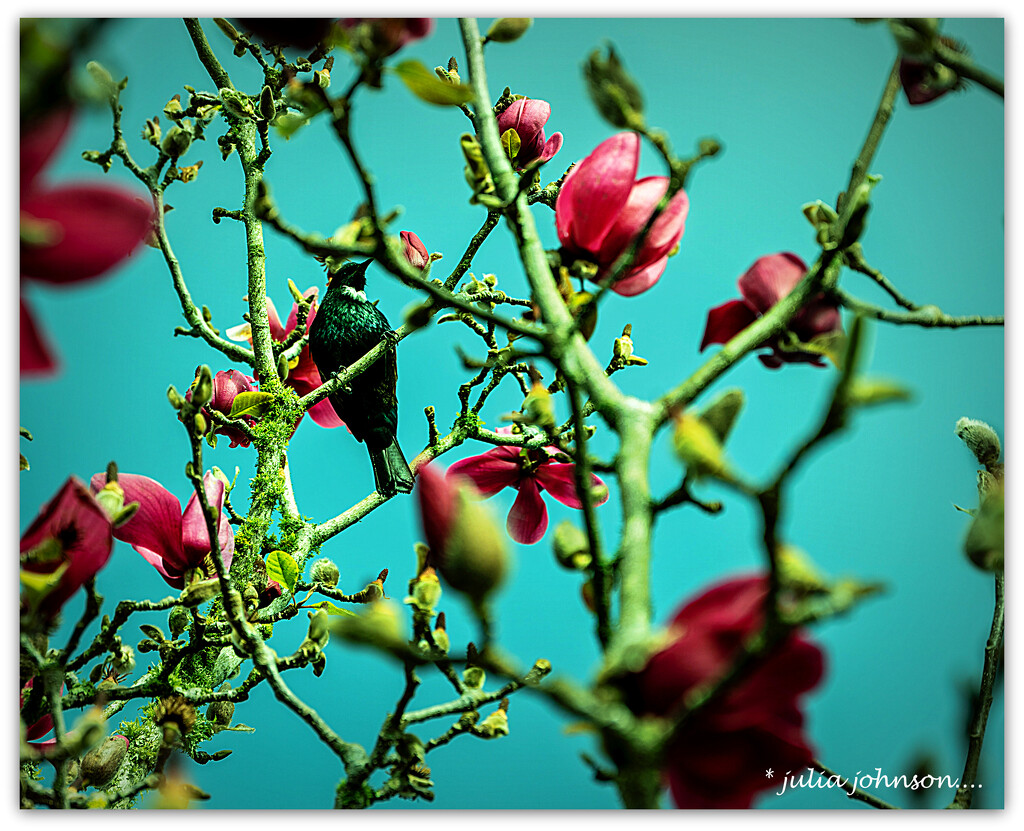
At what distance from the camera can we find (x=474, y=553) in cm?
24

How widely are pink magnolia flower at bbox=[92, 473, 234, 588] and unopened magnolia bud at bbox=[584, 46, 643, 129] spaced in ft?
1.18

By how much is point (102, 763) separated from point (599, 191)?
0.52 meters

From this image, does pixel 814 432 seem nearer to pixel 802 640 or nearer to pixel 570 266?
pixel 802 640

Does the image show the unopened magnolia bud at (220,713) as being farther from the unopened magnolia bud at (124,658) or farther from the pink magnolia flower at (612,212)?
the pink magnolia flower at (612,212)

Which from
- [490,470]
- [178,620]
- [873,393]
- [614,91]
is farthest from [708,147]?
[178,620]

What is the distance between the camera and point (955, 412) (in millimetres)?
709

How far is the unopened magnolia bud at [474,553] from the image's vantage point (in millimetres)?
238

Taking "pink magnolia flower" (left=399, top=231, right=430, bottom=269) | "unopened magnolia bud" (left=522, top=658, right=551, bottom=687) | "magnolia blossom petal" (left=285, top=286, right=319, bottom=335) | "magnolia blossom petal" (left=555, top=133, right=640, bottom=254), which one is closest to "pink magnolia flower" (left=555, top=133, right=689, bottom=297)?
"magnolia blossom petal" (left=555, top=133, right=640, bottom=254)

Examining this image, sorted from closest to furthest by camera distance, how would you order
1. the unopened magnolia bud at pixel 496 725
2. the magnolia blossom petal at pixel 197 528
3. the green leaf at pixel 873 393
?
Result: the green leaf at pixel 873 393, the unopened magnolia bud at pixel 496 725, the magnolia blossom petal at pixel 197 528

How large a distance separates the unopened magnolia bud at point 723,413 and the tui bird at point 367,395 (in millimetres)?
487

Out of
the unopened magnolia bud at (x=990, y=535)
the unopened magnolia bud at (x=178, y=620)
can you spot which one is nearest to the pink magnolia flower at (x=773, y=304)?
the unopened magnolia bud at (x=990, y=535)

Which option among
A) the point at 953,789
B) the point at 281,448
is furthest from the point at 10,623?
the point at 953,789

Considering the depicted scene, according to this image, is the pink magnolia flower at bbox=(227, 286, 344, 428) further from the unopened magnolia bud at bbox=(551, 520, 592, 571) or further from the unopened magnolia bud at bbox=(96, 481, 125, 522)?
the unopened magnolia bud at bbox=(551, 520, 592, 571)

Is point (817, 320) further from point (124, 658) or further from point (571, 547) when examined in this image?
point (124, 658)
